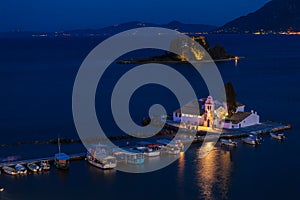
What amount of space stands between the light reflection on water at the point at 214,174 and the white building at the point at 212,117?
3.25 m

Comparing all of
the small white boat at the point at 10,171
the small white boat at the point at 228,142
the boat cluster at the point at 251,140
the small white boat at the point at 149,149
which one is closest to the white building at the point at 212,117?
the boat cluster at the point at 251,140

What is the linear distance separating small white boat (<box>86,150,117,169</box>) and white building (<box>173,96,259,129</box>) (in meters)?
6.77

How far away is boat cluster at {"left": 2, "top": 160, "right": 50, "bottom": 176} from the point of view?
757 inches

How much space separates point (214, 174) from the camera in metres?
19.3

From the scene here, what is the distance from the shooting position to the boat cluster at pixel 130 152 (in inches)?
794

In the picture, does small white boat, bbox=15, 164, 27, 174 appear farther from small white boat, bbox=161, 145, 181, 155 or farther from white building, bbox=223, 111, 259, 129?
white building, bbox=223, 111, 259, 129

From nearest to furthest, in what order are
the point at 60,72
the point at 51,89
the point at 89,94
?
the point at 89,94 → the point at 51,89 → the point at 60,72

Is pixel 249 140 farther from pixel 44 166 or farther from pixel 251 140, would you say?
pixel 44 166

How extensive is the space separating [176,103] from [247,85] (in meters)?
15.3

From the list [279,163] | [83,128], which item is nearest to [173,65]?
[83,128]

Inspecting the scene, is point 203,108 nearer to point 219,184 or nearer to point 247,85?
point 219,184

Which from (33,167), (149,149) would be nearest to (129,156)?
(149,149)

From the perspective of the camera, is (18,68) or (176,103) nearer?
(176,103)

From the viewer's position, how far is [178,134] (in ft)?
82.2
